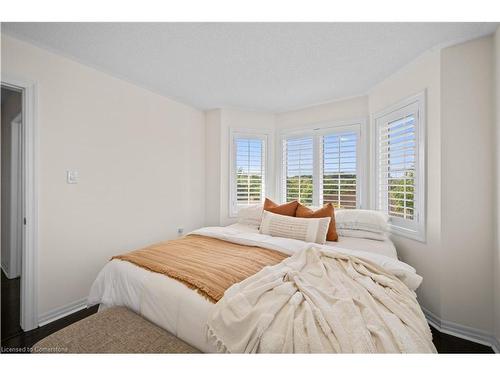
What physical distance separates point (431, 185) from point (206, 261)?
6.50 ft

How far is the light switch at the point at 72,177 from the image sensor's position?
6.81 feet

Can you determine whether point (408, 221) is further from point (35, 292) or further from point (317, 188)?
point (35, 292)

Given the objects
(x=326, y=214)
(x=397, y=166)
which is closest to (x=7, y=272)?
(x=326, y=214)

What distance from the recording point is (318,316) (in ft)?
3.27

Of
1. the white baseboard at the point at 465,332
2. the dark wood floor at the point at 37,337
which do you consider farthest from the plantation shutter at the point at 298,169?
the dark wood floor at the point at 37,337

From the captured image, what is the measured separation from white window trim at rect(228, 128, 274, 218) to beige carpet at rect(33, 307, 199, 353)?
228 centimetres

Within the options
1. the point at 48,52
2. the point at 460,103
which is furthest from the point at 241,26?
the point at 460,103

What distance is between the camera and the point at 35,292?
188 cm

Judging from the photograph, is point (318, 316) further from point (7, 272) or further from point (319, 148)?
point (7, 272)

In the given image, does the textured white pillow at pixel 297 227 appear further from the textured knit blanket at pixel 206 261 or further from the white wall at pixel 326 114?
the white wall at pixel 326 114

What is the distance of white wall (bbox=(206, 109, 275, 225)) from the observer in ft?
11.3

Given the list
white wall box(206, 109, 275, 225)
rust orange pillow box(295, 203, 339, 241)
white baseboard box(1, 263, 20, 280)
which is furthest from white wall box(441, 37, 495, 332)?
white baseboard box(1, 263, 20, 280)
